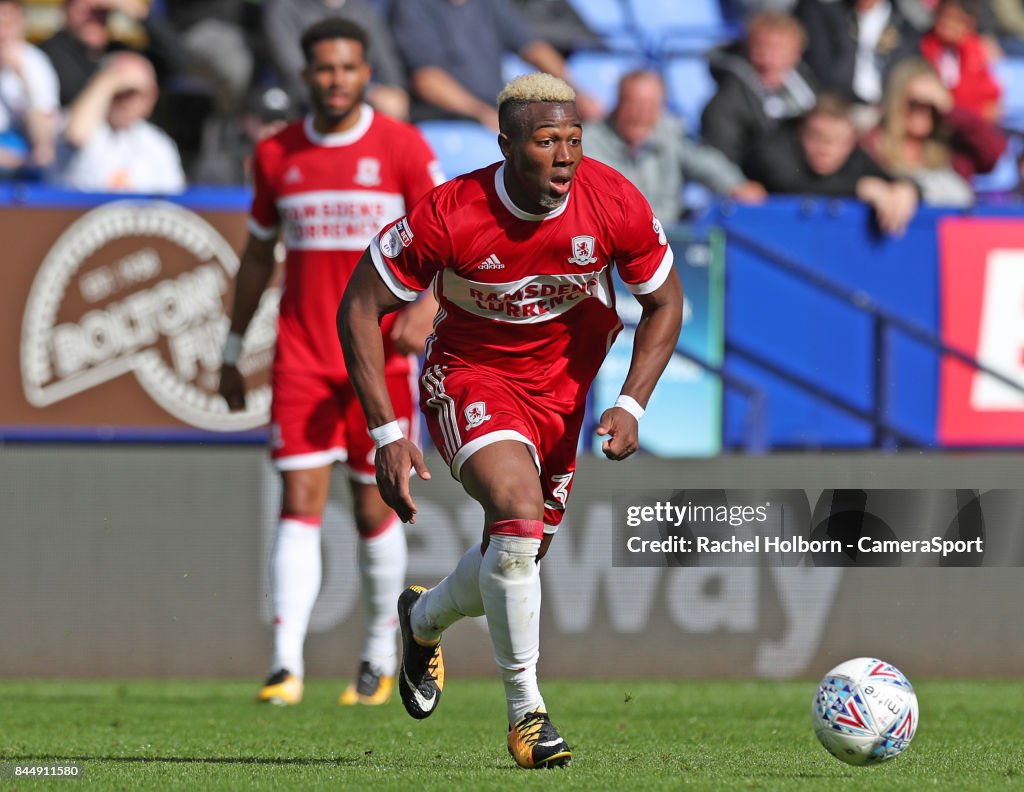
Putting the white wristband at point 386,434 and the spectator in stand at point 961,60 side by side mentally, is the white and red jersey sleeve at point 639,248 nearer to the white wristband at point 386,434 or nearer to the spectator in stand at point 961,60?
the white wristband at point 386,434

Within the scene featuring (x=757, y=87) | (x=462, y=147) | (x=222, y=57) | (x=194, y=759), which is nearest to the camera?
(x=194, y=759)

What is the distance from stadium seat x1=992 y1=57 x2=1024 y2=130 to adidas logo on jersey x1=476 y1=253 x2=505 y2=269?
9.67 meters

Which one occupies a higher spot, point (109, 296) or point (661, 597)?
point (109, 296)

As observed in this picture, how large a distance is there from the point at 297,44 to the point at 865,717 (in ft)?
25.6

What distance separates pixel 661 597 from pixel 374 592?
1.91 meters

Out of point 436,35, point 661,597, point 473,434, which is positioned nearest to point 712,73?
point 436,35

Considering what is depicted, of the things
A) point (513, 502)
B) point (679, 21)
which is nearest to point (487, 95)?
point (679, 21)

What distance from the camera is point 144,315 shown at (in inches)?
397

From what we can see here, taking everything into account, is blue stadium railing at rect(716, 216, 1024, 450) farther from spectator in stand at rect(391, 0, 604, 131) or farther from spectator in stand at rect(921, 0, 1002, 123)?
spectator in stand at rect(921, 0, 1002, 123)

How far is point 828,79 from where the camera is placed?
44.8 ft

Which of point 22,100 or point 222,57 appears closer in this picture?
point 22,100

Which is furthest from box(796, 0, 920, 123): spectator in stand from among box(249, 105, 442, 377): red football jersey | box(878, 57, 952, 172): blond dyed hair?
box(249, 105, 442, 377): red football jersey

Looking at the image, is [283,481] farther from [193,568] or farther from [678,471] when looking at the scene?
[678,471]

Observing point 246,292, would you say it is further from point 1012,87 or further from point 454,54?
point 1012,87
